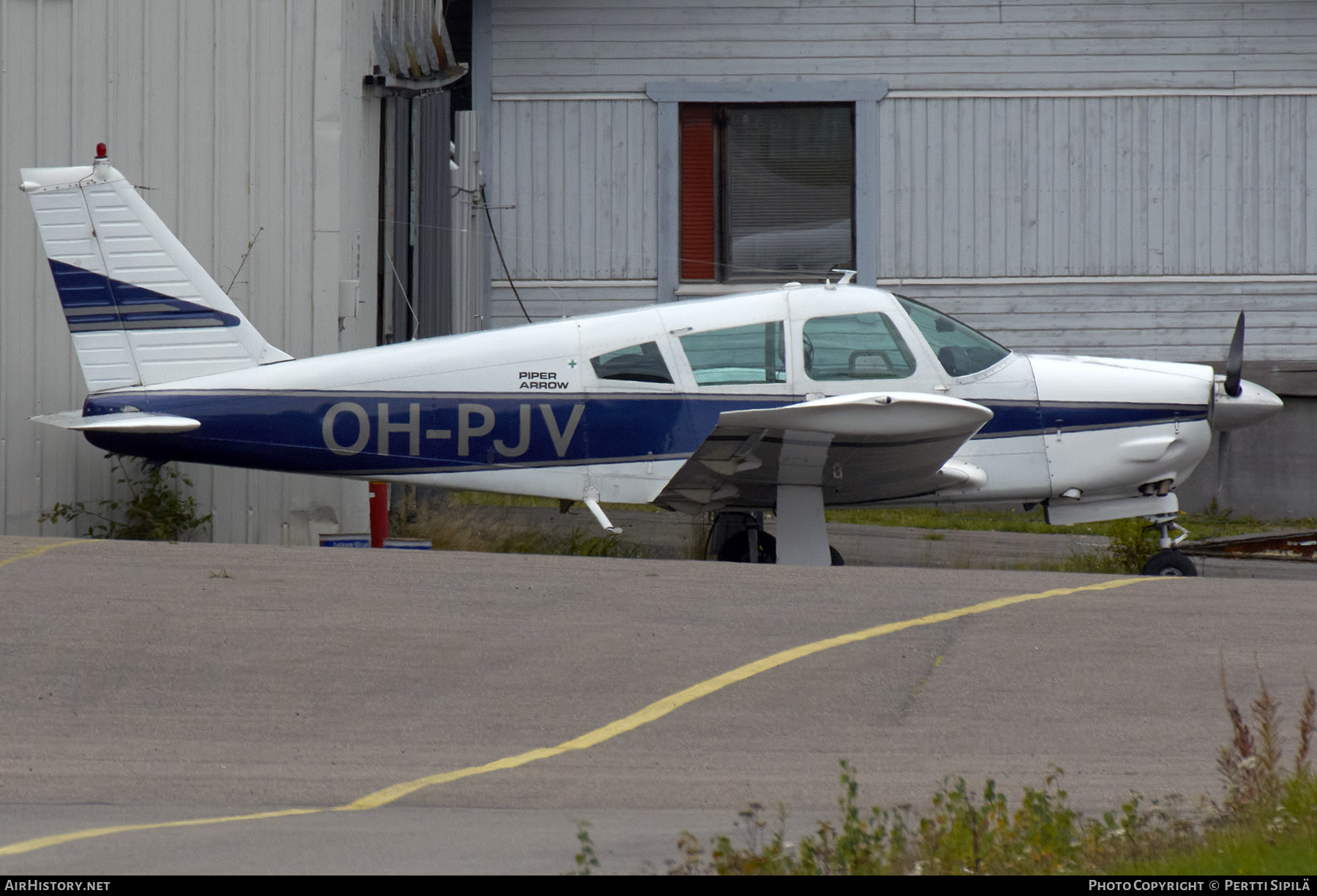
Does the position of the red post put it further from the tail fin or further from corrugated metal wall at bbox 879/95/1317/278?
corrugated metal wall at bbox 879/95/1317/278

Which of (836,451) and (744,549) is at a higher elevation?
(836,451)

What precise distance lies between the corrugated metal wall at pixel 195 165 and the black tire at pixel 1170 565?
583cm

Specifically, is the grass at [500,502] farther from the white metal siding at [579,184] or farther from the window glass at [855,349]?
the window glass at [855,349]

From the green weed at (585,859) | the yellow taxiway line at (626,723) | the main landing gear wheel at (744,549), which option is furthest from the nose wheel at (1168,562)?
the green weed at (585,859)

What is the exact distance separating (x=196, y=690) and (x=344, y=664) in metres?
0.67

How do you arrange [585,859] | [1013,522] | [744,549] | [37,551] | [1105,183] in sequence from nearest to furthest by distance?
[585,859] < [37,551] < [744,549] < [1013,522] < [1105,183]

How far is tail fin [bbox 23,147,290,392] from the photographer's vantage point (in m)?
9.27

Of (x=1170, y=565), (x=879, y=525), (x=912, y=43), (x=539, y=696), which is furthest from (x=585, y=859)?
(x=912, y=43)

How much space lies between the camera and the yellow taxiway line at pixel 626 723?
13.9 feet

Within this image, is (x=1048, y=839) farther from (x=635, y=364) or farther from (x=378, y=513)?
(x=378, y=513)

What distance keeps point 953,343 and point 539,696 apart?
4921 millimetres

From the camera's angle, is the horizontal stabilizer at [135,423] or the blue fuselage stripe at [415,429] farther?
the blue fuselage stripe at [415,429]

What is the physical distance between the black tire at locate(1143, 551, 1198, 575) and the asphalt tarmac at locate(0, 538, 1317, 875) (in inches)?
43.7

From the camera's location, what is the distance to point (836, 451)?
9305mm
